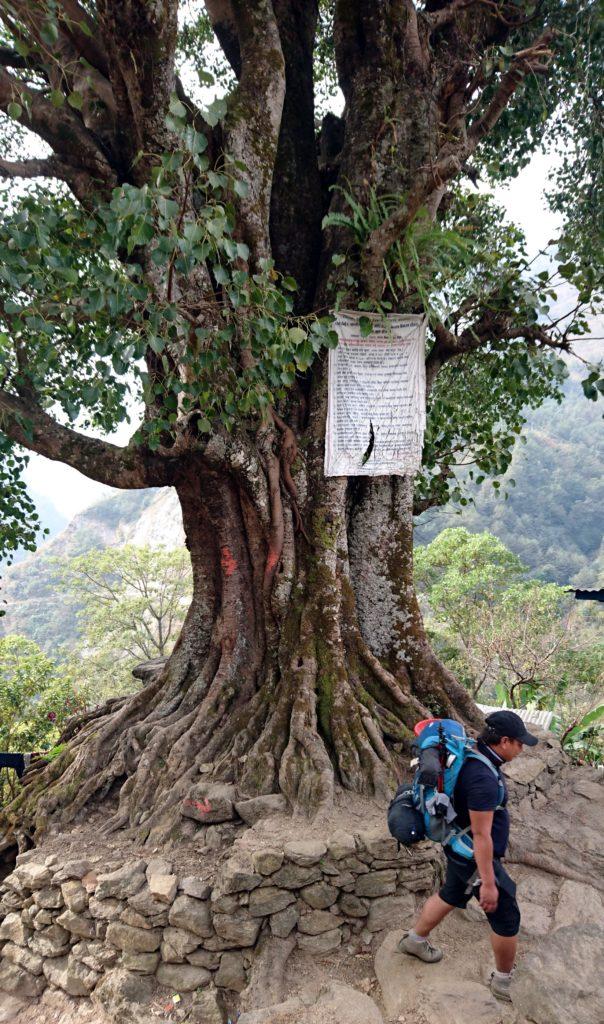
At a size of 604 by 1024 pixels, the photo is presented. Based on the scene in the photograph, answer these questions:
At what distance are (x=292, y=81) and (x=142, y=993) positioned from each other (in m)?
7.07

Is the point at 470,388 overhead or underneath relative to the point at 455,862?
overhead

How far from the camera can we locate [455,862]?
121 inches

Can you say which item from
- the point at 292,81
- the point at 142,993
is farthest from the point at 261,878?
the point at 292,81

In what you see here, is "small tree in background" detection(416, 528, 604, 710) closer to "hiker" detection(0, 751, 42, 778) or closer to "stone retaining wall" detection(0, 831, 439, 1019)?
"hiker" detection(0, 751, 42, 778)

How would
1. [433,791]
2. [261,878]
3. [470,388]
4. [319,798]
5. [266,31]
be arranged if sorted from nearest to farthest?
[433,791] < [261,878] < [319,798] < [266,31] < [470,388]

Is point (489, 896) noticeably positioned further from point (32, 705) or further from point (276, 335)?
point (32, 705)

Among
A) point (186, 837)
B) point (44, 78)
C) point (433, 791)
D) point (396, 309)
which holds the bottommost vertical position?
point (186, 837)

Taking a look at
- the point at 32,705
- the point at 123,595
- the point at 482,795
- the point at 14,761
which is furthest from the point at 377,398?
the point at 123,595

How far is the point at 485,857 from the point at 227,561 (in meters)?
2.99

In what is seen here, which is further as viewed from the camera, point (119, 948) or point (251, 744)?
point (251, 744)

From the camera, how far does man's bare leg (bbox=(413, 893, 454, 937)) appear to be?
10.4ft

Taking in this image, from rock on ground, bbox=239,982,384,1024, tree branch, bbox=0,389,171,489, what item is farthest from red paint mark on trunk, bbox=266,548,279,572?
rock on ground, bbox=239,982,384,1024

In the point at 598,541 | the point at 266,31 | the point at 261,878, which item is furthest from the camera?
the point at 598,541

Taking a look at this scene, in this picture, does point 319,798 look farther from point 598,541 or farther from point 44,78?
point 598,541
